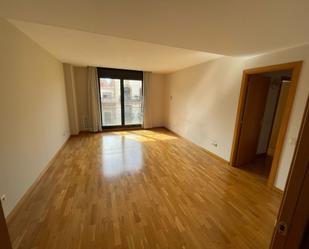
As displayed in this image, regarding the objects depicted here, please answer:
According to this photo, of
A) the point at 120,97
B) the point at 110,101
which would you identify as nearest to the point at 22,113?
the point at 110,101

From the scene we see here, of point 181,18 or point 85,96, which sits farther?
point 85,96

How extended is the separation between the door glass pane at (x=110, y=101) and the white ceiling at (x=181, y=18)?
3.91 m

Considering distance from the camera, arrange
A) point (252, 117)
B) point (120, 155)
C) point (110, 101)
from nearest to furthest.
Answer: point (252, 117), point (120, 155), point (110, 101)

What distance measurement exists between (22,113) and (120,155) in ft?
6.72

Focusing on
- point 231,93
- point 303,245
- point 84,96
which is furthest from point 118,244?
point 84,96

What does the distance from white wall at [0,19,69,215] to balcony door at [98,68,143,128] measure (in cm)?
238

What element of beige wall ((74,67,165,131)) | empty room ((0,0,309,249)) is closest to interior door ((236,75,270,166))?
empty room ((0,0,309,249))

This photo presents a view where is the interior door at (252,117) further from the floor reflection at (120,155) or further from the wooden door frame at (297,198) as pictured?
the wooden door frame at (297,198)

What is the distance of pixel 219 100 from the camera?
11.1ft

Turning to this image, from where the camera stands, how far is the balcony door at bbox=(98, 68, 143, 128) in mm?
5469

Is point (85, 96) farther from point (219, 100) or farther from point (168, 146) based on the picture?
point (219, 100)

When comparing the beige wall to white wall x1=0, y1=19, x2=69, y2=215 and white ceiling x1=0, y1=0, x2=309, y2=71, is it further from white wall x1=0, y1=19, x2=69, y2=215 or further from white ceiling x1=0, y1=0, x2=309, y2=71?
white ceiling x1=0, y1=0, x2=309, y2=71

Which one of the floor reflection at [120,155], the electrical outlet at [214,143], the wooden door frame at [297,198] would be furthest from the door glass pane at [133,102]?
the wooden door frame at [297,198]

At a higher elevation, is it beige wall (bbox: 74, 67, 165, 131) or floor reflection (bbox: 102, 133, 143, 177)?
beige wall (bbox: 74, 67, 165, 131)
